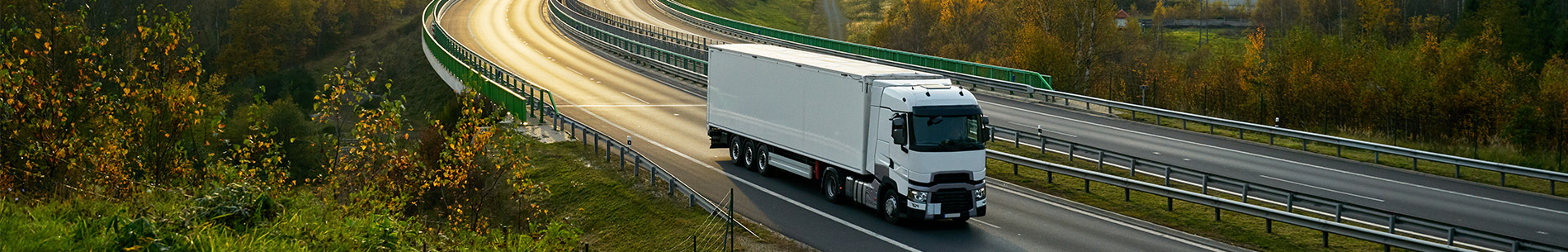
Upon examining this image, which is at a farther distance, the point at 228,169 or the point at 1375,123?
the point at 1375,123

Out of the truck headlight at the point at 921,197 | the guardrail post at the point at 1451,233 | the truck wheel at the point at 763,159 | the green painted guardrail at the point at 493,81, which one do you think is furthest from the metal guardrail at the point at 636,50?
the guardrail post at the point at 1451,233

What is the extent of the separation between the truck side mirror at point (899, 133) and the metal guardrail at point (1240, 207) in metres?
5.68

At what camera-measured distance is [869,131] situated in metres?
20.4

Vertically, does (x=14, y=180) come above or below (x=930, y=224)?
above

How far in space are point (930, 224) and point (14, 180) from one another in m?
13.7

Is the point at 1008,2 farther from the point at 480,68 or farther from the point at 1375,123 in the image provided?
the point at 480,68

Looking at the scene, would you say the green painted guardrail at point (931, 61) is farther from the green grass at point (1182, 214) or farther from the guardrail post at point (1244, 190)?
the guardrail post at point (1244, 190)

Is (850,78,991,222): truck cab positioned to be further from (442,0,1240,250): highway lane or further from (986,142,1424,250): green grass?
(986,142,1424,250): green grass

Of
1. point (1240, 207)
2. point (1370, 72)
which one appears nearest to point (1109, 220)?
point (1240, 207)

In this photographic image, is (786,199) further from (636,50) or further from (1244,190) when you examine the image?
(636,50)

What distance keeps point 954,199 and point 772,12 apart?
100367 millimetres

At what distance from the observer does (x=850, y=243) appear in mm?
19141

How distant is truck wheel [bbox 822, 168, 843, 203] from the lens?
2192cm

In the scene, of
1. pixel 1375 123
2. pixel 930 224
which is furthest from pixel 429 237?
pixel 1375 123
